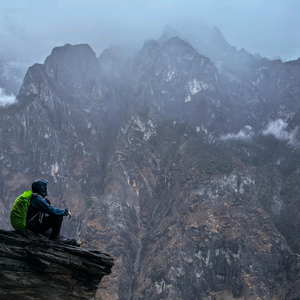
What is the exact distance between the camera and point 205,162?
6752 inches

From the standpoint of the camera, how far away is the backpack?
42.0 feet

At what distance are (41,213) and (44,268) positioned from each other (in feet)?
13.6

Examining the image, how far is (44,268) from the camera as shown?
49.7ft

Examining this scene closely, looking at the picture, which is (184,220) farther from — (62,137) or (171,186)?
(62,137)

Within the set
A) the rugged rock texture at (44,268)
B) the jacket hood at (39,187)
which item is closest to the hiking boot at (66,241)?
the rugged rock texture at (44,268)

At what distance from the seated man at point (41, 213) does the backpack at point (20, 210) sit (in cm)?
27

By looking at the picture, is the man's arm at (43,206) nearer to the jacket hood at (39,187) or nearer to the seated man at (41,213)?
the seated man at (41,213)

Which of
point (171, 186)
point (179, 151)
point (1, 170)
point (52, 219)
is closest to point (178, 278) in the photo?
point (171, 186)

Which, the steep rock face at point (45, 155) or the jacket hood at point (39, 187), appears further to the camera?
the steep rock face at point (45, 155)

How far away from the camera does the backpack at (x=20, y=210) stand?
12.8 m

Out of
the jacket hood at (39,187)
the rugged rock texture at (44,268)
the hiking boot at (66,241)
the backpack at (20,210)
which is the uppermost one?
the jacket hood at (39,187)

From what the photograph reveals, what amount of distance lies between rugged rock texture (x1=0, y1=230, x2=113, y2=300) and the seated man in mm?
921

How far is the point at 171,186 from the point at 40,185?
165343 millimetres

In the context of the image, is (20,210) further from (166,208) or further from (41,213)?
(166,208)
